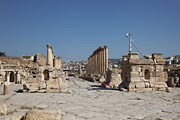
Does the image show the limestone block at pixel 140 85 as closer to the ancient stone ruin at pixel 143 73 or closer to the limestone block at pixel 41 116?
the ancient stone ruin at pixel 143 73

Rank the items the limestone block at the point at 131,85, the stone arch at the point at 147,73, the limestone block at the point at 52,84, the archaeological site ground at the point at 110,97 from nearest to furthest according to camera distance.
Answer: the archaeological site ground at the point at 110,97, the limestone block at the point at 52,84, the limestone block at the point at 131,85, the stone arch at the point at 147,73

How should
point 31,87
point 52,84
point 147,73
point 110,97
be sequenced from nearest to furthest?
point 110,97 < point 31,87 < point 52,84 < point 147,73

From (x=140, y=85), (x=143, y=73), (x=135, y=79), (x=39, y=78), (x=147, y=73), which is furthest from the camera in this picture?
(x=39, y=78)

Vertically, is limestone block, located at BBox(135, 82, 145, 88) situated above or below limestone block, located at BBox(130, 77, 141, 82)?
below

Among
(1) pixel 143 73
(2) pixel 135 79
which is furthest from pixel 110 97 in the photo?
(1) pixel 143 73

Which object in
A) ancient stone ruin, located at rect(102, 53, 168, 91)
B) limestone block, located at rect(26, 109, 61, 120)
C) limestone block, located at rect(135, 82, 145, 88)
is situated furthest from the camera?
ancient stone ruin, located at rect(102, 53, 168, 91)

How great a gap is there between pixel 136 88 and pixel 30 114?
27.6ft

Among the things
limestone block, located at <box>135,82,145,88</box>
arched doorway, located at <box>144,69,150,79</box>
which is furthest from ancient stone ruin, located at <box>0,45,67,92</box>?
arched doorway, located at <box>144,69,150,79</box>

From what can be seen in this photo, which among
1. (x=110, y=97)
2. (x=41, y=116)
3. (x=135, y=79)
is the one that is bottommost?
(x=110, y=97)

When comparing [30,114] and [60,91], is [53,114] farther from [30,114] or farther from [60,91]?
[60,91]

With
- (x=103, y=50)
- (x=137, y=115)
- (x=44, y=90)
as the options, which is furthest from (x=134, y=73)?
(x=103, y=50)

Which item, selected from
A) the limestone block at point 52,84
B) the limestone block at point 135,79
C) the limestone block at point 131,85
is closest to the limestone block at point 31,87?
the limestone block at point 52,84

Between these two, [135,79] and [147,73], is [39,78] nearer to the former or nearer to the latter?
[135,79]

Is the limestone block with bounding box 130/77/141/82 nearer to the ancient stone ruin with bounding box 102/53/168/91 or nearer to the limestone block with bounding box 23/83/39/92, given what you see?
the ancient stone ruin with bounding box 102/53/168/91
